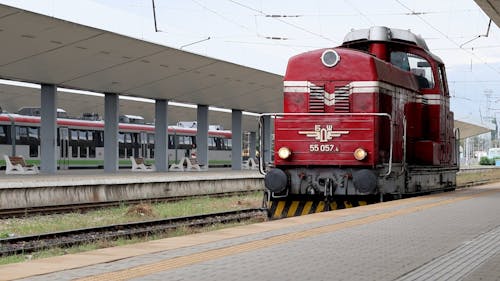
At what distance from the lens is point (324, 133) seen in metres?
15.4

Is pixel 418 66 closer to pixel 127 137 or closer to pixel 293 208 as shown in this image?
pixel 293 208

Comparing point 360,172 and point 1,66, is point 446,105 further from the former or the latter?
point 1,66

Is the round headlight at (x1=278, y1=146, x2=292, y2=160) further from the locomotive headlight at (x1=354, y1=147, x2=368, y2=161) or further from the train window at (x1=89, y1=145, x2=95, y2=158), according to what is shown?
the train window at (x1=89, y1=145, x2=95, y2=158)

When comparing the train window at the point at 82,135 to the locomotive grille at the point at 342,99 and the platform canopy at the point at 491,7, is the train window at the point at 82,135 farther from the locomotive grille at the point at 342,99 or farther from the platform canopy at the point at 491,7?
the locomotive grille at the point at 342,99

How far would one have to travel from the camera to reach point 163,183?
27.5 meters

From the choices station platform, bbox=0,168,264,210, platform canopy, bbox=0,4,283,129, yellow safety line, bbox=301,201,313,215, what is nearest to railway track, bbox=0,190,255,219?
station platform, bbox=0,168,264,210

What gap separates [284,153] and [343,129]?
1359mm

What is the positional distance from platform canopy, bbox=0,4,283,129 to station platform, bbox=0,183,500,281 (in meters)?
13.8

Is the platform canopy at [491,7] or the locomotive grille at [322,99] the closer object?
the locomotive grille at [322,99]

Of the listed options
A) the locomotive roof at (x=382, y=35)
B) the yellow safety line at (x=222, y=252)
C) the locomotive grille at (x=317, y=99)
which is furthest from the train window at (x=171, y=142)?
the yellow safety line at (x=222, y=252)

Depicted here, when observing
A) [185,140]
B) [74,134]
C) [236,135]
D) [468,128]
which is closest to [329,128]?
[74,134]

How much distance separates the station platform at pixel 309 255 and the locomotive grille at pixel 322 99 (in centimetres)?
358

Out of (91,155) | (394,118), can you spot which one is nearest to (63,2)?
(394,118)

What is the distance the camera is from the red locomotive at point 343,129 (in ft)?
48.9
